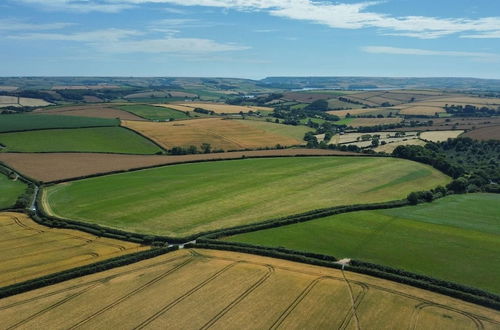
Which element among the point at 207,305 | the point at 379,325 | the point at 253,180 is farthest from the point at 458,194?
the point at 207,305

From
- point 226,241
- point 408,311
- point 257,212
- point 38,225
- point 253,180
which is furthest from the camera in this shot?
point 253,180

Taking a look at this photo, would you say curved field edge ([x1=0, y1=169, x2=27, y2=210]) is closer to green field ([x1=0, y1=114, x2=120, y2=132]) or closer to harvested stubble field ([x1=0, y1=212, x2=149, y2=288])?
harvested stubble field ([x1=0, y1=212, x2=149, y2=288])

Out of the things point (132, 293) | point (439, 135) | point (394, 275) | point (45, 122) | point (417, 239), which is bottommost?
point (132, 293)

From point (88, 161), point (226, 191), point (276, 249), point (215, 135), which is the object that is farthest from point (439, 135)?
point (276, 249)

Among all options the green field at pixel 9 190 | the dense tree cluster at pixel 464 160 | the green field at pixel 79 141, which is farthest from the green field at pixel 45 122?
the dense tree cluster at pixel 464 160

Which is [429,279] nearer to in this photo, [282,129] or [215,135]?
[215,135]

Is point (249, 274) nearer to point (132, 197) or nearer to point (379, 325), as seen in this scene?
point (379, 325)
